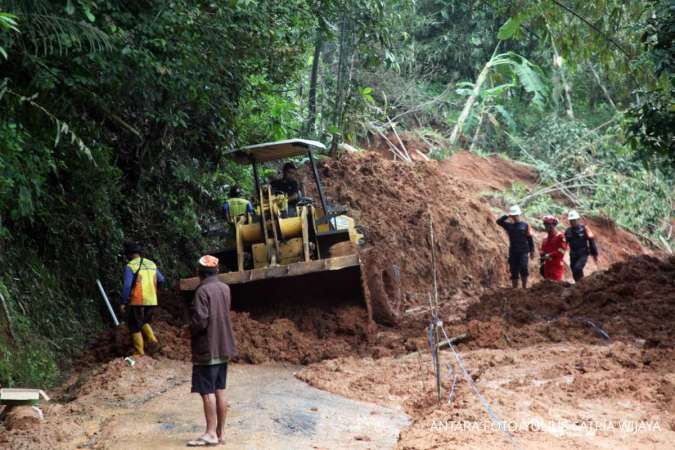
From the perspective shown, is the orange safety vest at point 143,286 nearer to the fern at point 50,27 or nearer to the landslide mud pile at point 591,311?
the fern at point 50,27

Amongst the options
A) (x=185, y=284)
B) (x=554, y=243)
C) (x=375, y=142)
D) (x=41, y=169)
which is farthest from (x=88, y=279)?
(x=375, y=142)

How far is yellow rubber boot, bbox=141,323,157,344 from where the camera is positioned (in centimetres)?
1147

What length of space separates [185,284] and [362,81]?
14027 mm

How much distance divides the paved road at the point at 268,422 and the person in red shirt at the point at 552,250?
23.6 ft

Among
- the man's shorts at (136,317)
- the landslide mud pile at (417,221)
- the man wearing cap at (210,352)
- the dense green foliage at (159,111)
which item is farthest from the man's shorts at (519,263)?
the man wearing cap at (210,352)

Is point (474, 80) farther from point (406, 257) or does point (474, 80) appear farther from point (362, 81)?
point (406, 257)

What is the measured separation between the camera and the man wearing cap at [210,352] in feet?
23.9

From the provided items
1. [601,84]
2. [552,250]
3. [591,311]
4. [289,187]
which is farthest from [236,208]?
[601,84]

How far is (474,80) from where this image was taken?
31.1m

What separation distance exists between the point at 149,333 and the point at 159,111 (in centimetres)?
349

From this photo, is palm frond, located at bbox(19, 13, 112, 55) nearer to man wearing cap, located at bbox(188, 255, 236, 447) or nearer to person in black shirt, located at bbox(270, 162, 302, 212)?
man wearing cap, located at bbox(188, 255, 236, 447)

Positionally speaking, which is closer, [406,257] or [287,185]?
[287,185]

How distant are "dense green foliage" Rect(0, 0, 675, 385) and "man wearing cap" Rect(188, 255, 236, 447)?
120 inches

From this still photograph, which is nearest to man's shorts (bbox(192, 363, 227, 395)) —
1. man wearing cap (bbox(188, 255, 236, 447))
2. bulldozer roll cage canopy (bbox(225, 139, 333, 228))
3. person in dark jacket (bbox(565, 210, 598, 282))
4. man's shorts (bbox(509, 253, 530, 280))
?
man wearing cap (bbox(188, 255, 236, 447))
